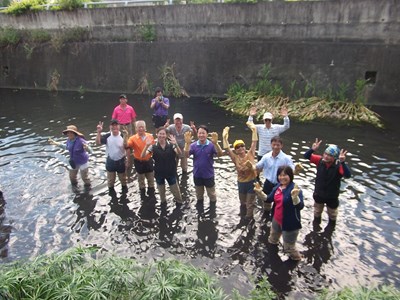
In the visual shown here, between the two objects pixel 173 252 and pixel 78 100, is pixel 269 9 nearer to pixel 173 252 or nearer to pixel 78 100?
pixel 78 100

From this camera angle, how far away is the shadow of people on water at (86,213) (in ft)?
24.2

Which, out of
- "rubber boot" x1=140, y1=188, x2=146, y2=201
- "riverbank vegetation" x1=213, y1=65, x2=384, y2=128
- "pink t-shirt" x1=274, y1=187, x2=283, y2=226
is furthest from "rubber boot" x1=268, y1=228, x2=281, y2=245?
"riverbank vegetation" x1=213, y1=65, x2=384, y2=128

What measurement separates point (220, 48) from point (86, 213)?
11.4 metres

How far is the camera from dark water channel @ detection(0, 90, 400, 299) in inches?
235

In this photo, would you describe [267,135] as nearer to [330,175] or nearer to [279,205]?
[330,175]

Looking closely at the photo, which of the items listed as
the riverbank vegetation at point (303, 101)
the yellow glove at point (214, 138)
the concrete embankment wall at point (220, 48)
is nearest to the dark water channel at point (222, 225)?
the yellow glove at point (214, 138)

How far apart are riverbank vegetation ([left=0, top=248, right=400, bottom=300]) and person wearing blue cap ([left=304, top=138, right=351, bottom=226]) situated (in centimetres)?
246

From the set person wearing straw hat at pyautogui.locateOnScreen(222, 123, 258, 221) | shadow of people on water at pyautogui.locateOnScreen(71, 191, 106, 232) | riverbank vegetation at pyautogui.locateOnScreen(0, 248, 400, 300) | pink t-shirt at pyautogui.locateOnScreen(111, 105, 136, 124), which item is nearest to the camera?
riverbank vegetation at pyautogui.locateOnScreen(0, 248, 400, 300)

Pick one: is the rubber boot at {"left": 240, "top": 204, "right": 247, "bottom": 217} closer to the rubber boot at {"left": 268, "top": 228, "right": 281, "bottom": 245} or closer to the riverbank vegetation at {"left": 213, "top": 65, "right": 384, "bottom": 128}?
the rubber boot at {"left": 268, "top": 228, "right": 281, "bottom": 245}

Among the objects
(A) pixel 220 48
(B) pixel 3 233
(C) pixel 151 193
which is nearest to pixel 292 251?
(C) pixel 151 193

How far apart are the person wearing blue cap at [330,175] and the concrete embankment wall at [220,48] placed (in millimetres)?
9254


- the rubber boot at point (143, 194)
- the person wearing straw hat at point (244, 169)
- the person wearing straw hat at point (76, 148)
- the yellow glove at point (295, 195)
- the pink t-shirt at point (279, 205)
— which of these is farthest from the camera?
the rubber boot at point (143, 194)

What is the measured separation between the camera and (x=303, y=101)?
47.8 ft

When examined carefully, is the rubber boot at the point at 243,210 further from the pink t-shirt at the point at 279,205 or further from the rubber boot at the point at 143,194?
the rubber boot at the point at 143,194
